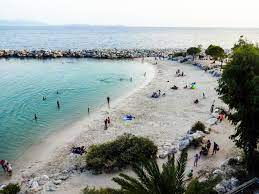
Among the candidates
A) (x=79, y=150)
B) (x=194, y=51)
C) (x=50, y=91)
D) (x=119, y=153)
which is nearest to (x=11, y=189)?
(x=79, y=150)

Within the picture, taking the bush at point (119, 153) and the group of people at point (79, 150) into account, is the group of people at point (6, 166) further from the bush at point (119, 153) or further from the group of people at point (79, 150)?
the bush at point (119, 153)

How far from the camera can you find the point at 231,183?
18781 millimetres

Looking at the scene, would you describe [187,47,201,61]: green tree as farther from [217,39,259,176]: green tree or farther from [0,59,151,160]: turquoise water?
[217,39,259,176]: green tree

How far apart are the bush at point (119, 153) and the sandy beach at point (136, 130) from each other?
925mm

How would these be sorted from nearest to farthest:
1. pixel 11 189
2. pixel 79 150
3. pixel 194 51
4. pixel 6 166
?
1. pixel 11 189
2. pixel 6 166
3. pixel 79 150
4. pixel 194 51

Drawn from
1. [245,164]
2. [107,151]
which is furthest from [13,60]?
[245,164]

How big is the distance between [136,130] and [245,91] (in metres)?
16.1

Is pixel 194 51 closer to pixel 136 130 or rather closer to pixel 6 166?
pixel 136 130

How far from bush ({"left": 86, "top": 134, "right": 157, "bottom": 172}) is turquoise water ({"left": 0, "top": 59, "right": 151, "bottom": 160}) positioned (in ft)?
31.2

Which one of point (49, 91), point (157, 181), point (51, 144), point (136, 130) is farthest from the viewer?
point (49, 91)

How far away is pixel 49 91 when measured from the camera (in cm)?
5538

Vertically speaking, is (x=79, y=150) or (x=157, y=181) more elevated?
(x=157, y=181)

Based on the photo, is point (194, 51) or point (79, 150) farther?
point (194, 51)

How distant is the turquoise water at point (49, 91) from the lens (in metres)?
35.5
